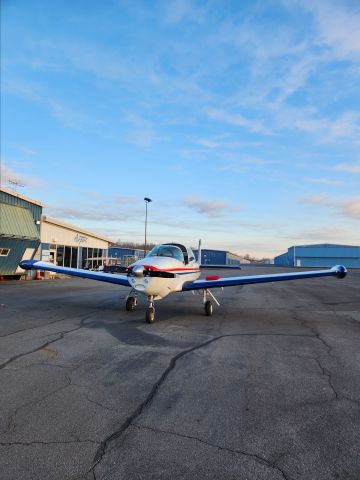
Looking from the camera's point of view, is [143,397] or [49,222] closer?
[143,397]

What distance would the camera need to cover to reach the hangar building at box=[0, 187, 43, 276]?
22.5 metres

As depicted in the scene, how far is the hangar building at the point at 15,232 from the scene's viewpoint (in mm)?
22531

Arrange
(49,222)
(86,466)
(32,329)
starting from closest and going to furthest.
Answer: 1. (86,466)
2. (32,329)
3. (49,222)

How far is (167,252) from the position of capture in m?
11.7

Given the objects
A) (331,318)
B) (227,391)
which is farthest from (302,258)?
(227,391)

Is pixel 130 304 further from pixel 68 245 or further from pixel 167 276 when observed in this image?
pixel 68 245

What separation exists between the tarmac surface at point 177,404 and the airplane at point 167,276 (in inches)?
59.8

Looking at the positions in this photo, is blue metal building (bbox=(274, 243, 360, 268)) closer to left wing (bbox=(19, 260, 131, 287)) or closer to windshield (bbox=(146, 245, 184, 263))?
windshield (bbox=(146, 245, 184, 263))

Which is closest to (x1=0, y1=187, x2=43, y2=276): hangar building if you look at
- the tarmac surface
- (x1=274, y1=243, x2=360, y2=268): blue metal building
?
the tarmac surface

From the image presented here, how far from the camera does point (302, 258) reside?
10325cm

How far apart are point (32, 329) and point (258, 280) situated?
24.4ft

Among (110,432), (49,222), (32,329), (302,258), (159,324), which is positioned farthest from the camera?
(302,258)

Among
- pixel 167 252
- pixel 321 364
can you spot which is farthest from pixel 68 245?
pixel 321 364

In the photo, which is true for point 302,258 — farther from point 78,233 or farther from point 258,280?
point 258,280
